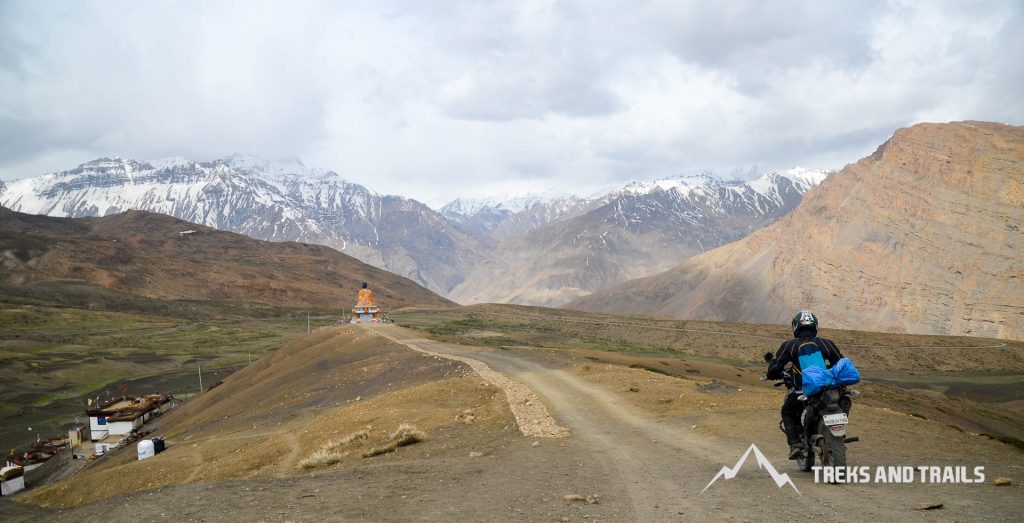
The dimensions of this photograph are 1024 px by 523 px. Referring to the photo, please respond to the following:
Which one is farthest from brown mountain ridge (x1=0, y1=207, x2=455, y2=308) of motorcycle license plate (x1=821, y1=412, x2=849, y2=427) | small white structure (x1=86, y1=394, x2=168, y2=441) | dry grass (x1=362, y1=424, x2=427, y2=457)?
motorcycle license plate (x1=821, y1=412, x2=849, y2=427)

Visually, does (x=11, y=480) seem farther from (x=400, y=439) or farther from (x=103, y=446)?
(x=400, y=439)

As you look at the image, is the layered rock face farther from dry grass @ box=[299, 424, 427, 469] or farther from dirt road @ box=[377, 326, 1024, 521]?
dry grass @ box=[299, 424, 427, 469]

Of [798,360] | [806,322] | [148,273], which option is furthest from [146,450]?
[148,273]

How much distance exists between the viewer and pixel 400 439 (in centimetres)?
1391

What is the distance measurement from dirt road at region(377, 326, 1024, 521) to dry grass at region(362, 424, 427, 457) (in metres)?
3.27

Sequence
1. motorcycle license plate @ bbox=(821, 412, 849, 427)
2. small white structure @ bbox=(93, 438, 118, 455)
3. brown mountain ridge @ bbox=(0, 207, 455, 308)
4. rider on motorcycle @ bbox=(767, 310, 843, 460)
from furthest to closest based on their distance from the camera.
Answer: brown mountain ridge @ bbox=(0, 207, 455, 308), small white structure @ bbox=(93, 438, 118, 455), rider on motorcycle @ bbox=(767, 310, 843, 460), motorcycle license plate @ bbox=(821, 412, 849, 427)

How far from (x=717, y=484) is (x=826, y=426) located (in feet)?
5.47

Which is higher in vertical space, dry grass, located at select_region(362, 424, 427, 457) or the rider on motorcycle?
the rider on motorcycle

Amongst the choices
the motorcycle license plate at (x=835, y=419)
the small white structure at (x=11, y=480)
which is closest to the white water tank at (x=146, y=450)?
the small white structure at (x=11, y=480)

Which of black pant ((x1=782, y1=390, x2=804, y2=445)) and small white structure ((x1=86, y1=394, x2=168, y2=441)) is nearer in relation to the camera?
black pant ((x1=782, y1=390, x2=804, y2=445))

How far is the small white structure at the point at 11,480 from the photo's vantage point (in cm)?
3603

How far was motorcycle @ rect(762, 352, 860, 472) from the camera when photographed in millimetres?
8820

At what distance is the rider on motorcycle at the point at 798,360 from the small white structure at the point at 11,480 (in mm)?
42328

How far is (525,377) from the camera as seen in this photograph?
76.6 ft
